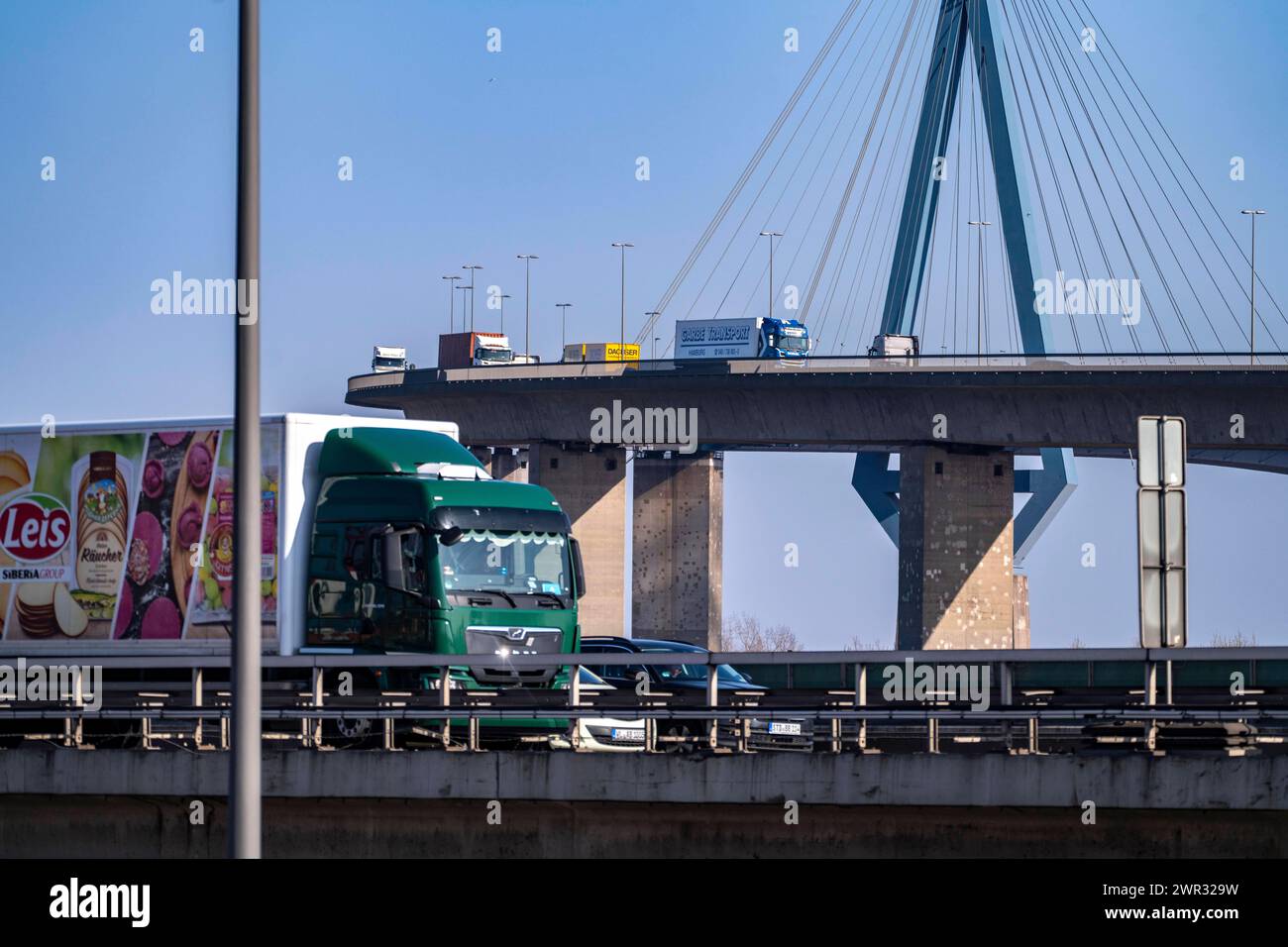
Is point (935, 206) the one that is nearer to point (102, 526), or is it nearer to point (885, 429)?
point (885, 429)

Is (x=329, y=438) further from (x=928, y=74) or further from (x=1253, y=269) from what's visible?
(x=1253, y=269)

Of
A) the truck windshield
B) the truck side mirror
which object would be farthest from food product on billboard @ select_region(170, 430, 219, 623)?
the truck side mirror

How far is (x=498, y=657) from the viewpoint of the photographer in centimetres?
1786

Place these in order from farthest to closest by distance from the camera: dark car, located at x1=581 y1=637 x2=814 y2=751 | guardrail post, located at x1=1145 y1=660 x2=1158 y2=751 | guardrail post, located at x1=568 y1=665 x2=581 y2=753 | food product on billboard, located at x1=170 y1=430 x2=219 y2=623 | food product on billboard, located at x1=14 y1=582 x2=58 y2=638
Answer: food product on billboard, located at x1=14 y1=582 x2=58 y2=638
food product on billboard, located at x1=170 y1=430 x2=219 y2=623
dark car, located at x1=581 y1=637 x2=814 y2=751
guardrail post, located at x1=568 y1=665 x2=581 y2=753
guardrail post, located at x1=1145 y1=660 x2=1158 y2=751

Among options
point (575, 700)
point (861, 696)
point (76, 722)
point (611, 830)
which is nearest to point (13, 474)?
point (76, 722)

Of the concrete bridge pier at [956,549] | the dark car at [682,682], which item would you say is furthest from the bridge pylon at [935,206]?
the dark car at [682,682]

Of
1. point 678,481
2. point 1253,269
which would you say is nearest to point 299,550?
point 1253,269

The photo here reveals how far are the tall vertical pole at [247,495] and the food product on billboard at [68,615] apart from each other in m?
13.2

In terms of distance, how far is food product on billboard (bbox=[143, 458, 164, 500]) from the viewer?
77.7 ft

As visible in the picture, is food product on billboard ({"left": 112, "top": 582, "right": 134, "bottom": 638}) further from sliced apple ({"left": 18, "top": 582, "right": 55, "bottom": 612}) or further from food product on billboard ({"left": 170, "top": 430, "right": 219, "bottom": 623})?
sliced apple ({"left": 18, "top": 582, "right": 55, "bottom": 612})

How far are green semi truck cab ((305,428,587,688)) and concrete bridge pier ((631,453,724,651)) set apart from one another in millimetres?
58164

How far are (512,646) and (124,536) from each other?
193 inches

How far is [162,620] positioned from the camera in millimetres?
23438
